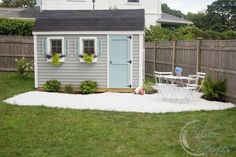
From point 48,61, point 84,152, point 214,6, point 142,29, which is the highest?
point 214,6

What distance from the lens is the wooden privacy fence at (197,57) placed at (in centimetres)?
1145

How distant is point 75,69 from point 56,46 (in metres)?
1.06

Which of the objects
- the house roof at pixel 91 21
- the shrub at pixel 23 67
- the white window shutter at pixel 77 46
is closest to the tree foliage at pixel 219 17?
the shrub at pixel 23 67

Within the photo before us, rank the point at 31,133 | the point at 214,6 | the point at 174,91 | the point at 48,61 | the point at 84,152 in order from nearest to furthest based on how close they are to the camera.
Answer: the point at 84,152 → the point at 31,133 → the point at 174,91 → the point at 48,61 → the point at 214,6

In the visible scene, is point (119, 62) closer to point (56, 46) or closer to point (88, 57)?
point (88, 57)

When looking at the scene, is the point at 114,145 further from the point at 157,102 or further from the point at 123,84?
the point at 123,84

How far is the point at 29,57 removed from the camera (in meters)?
20.0

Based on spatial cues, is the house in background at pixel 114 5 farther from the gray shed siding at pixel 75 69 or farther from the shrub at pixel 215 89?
the shrub at pixel 215 89

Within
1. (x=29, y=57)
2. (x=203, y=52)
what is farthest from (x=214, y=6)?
(x=203, y=52)

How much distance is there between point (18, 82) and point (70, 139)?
32.0ft

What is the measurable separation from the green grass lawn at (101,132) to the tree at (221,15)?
33677 millimetres

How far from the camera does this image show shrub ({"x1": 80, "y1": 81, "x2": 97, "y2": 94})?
45.0ft

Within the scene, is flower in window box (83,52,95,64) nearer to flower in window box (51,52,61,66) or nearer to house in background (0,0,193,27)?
flower in window box (51,52,61,66)

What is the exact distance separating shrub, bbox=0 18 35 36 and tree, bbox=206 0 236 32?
2492cm
